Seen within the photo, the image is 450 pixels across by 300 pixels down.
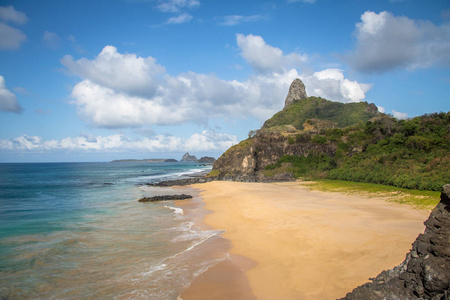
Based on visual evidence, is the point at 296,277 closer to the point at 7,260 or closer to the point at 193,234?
the point at 193,234

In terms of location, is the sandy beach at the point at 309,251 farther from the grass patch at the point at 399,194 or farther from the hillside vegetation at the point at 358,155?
the hillside vegetation at the point at 358,155

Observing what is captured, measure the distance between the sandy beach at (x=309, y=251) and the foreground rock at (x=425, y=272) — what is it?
6.63ft

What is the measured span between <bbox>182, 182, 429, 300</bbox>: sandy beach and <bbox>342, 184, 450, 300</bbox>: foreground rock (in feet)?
6.63

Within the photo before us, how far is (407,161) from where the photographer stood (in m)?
29.1

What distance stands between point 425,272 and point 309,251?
228 inches

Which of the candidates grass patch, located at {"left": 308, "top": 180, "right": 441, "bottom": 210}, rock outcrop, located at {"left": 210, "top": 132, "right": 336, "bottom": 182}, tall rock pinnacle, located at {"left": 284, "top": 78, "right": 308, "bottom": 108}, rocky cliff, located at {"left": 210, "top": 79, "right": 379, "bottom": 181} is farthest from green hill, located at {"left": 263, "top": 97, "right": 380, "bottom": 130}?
grass patch, located at {"left": 308, "top": 180, "right": 441, "bottom": 210}

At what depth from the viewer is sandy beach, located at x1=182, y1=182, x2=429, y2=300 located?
7.83 m

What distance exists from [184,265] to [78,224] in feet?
38.9

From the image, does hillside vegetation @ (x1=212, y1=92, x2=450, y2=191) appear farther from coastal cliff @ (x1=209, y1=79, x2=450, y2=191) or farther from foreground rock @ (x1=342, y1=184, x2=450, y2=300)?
foreground rock @ (x1=342, y1=184, x2=450, y2=300)

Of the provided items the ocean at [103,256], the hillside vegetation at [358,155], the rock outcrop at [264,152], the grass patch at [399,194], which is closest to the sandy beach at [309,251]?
the ocean at [103,256]

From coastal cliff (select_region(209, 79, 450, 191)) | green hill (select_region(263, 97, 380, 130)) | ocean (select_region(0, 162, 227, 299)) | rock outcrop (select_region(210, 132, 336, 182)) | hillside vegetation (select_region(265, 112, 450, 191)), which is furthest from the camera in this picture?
green hill (select_region(263, 97, 380, 130))

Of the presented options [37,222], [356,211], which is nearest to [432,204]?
[356,211]

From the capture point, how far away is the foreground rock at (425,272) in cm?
457

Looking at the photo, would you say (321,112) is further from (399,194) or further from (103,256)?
(103,256)
